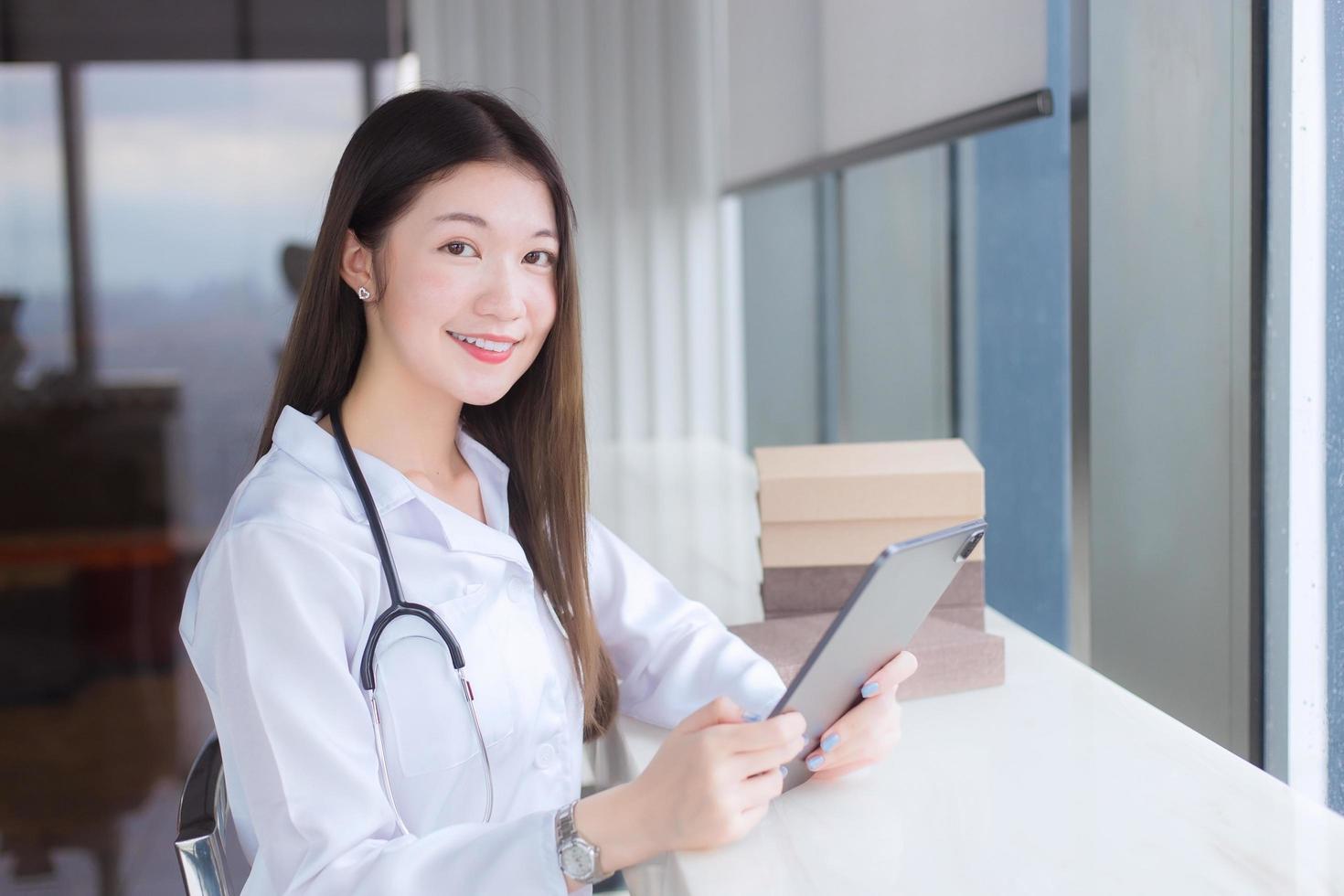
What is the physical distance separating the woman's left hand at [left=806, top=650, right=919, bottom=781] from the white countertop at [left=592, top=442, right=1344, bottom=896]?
0.04m

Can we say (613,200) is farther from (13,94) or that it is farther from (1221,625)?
(1221,625)

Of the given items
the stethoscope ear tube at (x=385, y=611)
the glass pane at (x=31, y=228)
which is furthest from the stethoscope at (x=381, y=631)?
the glass pane at (x=31, y=228)

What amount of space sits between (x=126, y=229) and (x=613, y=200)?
1.99m

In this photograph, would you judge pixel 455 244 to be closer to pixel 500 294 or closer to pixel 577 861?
pixel 500 294

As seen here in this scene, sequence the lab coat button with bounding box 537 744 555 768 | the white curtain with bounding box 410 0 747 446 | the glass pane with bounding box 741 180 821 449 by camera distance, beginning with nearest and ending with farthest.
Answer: the lab coat button with bounding box 537 744 555 768, the glass pane with bounding box 741 180 821 449, the white curtain with bounding box 410 0 747 446

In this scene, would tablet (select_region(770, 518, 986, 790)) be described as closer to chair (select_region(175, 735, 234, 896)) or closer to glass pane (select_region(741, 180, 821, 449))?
chair (select_region(175, 735, 234, 896))

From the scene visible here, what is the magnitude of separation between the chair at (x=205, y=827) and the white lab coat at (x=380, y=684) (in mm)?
29

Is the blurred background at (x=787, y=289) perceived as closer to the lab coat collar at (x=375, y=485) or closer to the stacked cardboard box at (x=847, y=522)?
the stacked cardboard box at (x=847, y=522)

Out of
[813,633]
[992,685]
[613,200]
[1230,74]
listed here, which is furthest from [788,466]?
[613,200]

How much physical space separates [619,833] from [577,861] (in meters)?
0.04

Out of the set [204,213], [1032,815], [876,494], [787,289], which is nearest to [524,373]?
[876,494]

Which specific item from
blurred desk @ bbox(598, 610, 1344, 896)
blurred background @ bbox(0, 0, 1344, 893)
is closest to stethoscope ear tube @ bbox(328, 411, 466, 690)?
blurred desk @ bbox(598, 610, 1344, 896)

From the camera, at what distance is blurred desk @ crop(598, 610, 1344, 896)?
90cm

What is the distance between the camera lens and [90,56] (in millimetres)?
Answer: 4945
